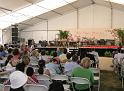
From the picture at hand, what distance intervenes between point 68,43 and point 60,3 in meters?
2.85

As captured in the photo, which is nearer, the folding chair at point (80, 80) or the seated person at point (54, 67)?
the folding chair at point (80, 80)

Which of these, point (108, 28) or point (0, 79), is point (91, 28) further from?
point (0, 79)

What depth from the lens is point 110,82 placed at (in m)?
8.97

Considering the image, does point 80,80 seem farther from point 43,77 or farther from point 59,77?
point 43,77

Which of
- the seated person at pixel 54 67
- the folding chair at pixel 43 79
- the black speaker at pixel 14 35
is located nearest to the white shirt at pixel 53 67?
the seated person at pixel 54 67

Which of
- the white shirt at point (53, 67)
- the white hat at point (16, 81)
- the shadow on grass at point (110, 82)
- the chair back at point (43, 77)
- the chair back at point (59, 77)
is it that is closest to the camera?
the white hat at point (16, 81)

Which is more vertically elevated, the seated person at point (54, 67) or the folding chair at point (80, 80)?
the seated person at point (54, 67)

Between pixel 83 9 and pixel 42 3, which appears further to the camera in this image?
pixel 83 9

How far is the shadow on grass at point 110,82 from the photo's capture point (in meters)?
7.89

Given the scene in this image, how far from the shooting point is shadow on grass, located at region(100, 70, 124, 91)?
311 inches

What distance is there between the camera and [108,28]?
2183 centimetres

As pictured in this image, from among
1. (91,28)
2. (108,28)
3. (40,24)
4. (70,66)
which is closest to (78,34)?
(91,28)

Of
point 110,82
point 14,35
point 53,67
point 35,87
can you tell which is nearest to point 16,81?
point 35,87

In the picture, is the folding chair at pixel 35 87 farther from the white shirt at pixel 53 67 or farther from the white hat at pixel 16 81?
the white shirt at pixel 53 67
